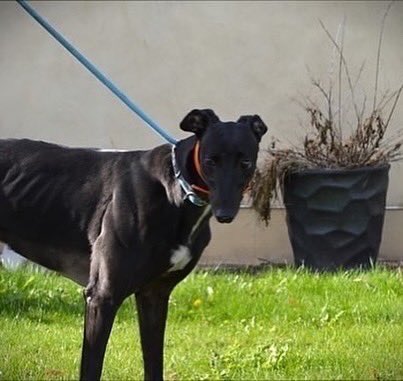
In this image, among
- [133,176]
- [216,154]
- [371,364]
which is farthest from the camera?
[371,364]

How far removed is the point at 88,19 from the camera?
878 centimetres

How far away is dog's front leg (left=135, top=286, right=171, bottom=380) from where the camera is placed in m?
5.21

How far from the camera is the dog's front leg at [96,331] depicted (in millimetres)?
4840

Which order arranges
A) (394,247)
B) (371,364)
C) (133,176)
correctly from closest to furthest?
(133,176), (371,364), (394,247)

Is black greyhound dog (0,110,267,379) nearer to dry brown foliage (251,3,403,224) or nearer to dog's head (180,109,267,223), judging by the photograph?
dog's head (180,109,267,223)

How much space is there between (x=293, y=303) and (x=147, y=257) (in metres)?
2.36

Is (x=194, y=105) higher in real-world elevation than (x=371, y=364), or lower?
higher

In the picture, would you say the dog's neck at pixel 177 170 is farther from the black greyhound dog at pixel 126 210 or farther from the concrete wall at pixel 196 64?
the concrete wall at pixel 196 64

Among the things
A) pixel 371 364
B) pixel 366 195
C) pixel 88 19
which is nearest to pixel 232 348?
pixel 371 364

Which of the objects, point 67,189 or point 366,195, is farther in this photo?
point 366,195

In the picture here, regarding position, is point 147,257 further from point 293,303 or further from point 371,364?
point 293,303

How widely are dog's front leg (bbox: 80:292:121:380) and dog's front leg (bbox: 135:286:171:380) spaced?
34cm

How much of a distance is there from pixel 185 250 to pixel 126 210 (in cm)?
29

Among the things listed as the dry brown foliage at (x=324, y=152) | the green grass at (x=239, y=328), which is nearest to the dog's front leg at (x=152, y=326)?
the green grass at (x=239, y=328)
